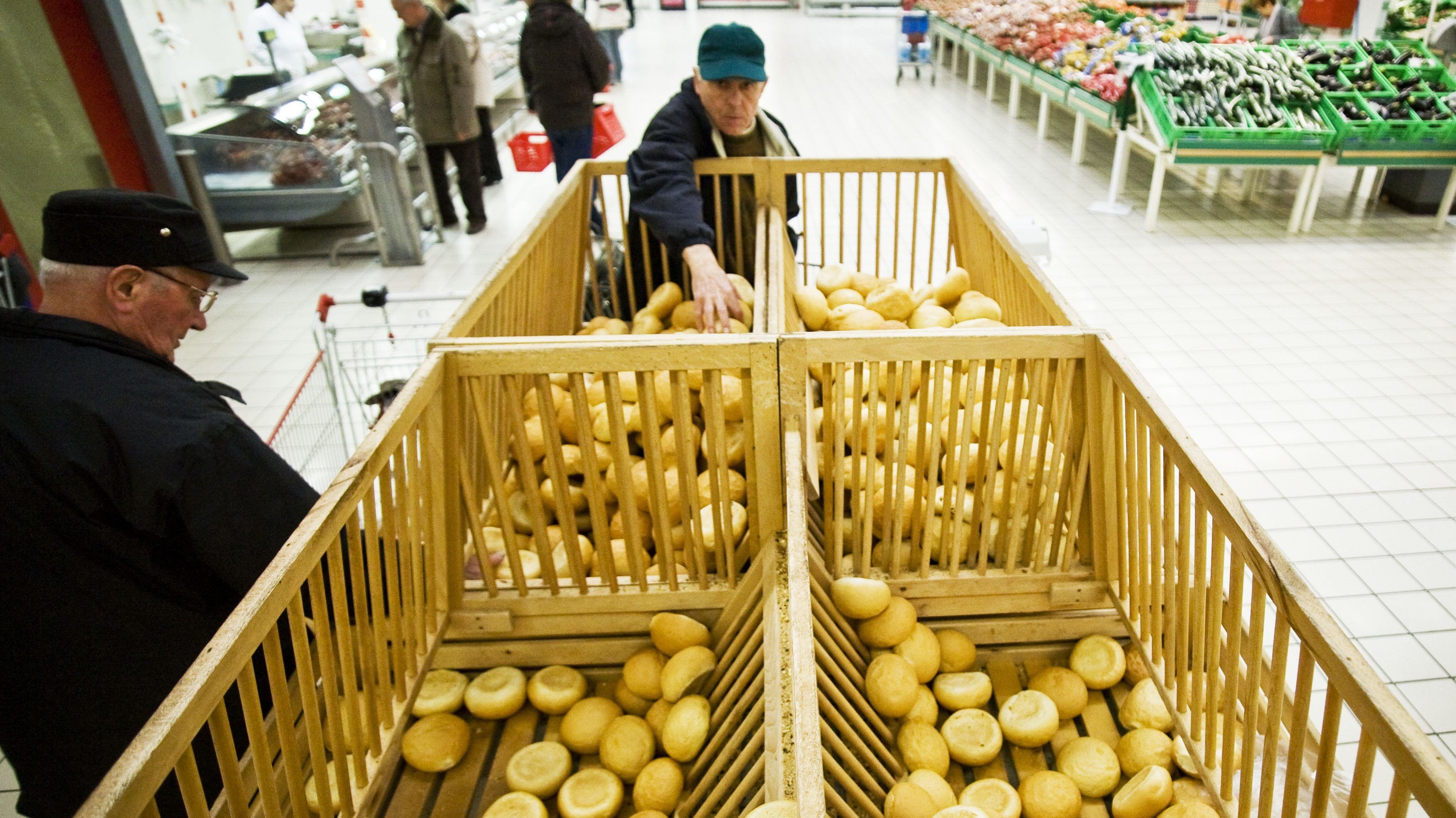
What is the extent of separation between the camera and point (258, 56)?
21.4 ft

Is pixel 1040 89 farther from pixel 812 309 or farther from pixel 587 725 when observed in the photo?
pixel 587 725

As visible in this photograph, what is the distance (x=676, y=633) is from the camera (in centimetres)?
162

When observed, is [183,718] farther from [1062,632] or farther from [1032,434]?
[1062,632]

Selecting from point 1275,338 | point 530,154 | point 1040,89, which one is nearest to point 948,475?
point 1275,338

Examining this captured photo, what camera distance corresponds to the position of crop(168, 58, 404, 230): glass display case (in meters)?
5.35

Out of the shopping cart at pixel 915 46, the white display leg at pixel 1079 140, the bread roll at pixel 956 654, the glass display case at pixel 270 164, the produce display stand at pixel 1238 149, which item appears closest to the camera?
the bread roll at pixel 956 654

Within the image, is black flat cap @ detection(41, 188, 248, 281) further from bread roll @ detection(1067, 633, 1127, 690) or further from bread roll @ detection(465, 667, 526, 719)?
bread roll @ detection(1067, 633, 1127, 690)

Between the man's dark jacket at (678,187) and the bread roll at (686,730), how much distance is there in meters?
1.43

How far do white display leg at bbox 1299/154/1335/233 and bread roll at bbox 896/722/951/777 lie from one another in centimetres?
585

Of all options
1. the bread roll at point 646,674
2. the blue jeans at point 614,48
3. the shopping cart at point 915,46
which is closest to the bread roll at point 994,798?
the bread roll at point 646,674

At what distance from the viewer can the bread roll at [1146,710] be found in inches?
59.0

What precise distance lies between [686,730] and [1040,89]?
835 centimetres

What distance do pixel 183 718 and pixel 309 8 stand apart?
8.55m

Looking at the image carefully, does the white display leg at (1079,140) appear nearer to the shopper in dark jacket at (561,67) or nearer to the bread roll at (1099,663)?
the shopper in dark jacket at (561,67)
